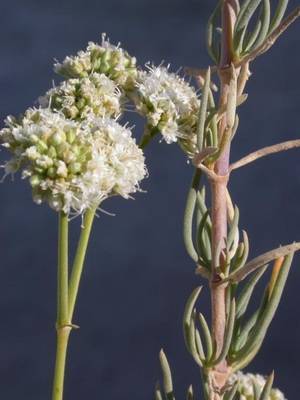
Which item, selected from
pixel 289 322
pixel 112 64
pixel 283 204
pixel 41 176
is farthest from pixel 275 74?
pixel 41 176

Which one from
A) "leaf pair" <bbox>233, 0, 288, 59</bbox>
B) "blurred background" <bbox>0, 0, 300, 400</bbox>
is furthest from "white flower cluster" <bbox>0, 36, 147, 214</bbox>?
"blurred background" <bbox>0, 0, 300, 400</bbox>

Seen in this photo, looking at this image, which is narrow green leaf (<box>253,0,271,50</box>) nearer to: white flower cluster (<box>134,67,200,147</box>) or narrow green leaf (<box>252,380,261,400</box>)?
white flower cluster (<box>134,67,200,147</box>)

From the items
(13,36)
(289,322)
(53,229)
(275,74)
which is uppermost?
(13,36)

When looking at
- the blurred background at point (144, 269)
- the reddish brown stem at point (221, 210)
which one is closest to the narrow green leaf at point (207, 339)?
the reddish brown stem at point (221, 210)

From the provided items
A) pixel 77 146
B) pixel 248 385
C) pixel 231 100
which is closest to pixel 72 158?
pixel 77 146

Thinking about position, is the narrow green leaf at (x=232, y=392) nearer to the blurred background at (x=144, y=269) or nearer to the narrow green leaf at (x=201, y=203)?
the narrow green leaf at (x=201, y=203)

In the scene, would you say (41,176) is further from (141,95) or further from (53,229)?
(53,229)
